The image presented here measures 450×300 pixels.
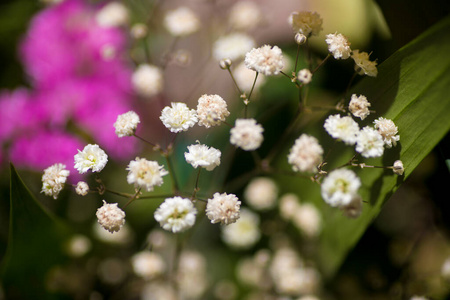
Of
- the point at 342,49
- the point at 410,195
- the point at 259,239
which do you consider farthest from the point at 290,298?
the point at 342,49

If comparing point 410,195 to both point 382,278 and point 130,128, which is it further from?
point 130,128

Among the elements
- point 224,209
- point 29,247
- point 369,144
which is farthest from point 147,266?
point 369,144

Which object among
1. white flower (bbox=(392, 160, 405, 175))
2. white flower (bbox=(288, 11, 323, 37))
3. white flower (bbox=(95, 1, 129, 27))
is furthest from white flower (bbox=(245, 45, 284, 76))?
white flower (bbox=(95, 1, 129, 27))

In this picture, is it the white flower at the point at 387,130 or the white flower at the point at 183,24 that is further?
the white flower at the point at 183,24

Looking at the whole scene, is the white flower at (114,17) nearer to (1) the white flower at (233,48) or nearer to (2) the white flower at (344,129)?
(1) the white flower at (233,48)

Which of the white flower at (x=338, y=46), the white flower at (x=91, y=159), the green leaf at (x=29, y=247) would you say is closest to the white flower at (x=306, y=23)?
the white flower at (x=338, y=46)

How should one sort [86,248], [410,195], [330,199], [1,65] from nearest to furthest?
[330,199] → [86,248] → [410,195] → [1,65]

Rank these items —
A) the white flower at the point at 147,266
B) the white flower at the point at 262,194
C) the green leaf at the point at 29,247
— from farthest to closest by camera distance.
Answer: the white flower at the point at 262,194, the white flower at the point at 147,266, the green leaf at the point at 29,247
